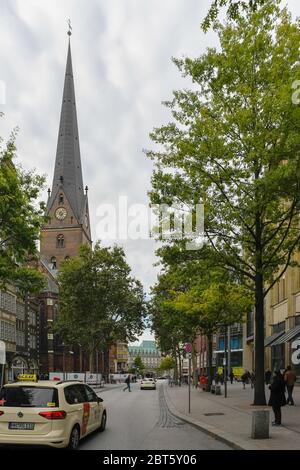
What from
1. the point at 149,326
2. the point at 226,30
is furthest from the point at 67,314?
the point at 226,30

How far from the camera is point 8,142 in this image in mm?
23500

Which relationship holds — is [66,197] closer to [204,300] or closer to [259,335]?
[204,300]

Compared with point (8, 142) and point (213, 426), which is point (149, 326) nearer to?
point (8, 142)

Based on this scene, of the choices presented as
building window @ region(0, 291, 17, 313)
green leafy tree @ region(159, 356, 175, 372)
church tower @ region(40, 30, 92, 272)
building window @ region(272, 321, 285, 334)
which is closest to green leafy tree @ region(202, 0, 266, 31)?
building window @ region(272, 321, 285, 334)

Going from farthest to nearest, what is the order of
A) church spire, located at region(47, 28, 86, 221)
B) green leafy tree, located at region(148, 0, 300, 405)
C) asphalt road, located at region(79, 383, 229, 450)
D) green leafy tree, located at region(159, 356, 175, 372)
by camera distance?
green leafy tree, located at region(159, 356, 175, 372)
church spire, located at region(47, 28, 86, 221)
green leafy tree, located at region(148, 0, 300, 405)
asphalt road, located at region(79, 383, 229, 450)

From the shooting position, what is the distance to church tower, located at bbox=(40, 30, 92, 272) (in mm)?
114312

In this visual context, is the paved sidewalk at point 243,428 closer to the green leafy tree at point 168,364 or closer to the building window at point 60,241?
the green leafy tree at point 168,364

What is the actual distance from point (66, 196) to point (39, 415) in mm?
106372

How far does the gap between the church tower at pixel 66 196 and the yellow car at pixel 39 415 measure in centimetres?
10394

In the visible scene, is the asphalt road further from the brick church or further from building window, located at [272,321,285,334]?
the brick church

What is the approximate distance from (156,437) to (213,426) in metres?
2.47

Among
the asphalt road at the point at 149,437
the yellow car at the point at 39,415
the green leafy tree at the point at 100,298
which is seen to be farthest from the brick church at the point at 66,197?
the yellow car at the point at 39,415

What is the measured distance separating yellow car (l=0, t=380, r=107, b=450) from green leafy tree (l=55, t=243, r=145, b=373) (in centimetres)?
5709

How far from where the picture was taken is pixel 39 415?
10.7 m
